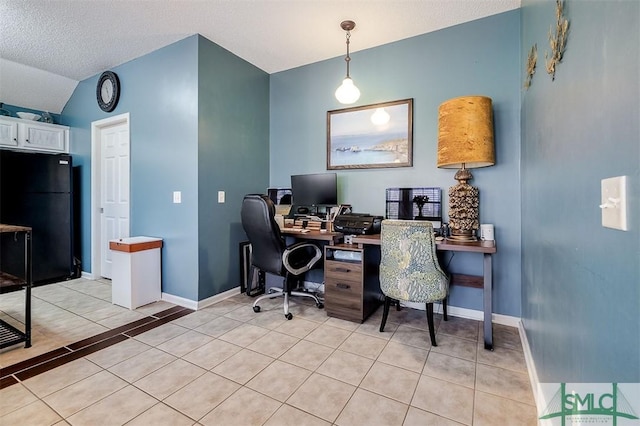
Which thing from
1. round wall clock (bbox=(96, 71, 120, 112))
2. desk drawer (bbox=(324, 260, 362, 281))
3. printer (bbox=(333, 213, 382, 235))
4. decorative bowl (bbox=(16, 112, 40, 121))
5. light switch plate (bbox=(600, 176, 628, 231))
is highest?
round wall clock (bbox=(96, 71, 120, 112))

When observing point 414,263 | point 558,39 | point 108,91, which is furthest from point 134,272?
point 558,39

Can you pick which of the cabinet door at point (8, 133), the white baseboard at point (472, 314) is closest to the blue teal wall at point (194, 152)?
the cabinet door at point (8, 133)

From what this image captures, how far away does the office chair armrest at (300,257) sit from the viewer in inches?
103

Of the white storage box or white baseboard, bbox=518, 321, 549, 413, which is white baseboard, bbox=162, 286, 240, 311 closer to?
the white storage box

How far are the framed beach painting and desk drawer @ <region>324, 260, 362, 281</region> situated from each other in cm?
110

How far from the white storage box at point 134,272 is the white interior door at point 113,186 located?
2.71ft

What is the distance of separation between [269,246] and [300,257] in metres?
0.34

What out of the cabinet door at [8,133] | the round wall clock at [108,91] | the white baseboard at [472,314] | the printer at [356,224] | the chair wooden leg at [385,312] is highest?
the round wall clock at [108,91]

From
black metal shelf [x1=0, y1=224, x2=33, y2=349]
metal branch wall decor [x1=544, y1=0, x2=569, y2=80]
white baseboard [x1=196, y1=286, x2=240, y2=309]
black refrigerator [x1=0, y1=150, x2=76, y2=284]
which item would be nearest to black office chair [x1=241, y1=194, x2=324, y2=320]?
white baseboard [x1=196, y1=286, x2=240, y2=309]

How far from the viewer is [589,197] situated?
835 millimetres

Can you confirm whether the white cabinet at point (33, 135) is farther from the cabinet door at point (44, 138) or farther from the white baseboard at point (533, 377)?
the white baseboard at point (533, 377)

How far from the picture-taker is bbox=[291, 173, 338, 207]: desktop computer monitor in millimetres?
3039

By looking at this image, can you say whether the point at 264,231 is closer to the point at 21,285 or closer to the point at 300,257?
the point at 300,257

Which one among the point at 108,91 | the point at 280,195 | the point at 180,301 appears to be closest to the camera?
the point at 180,301
